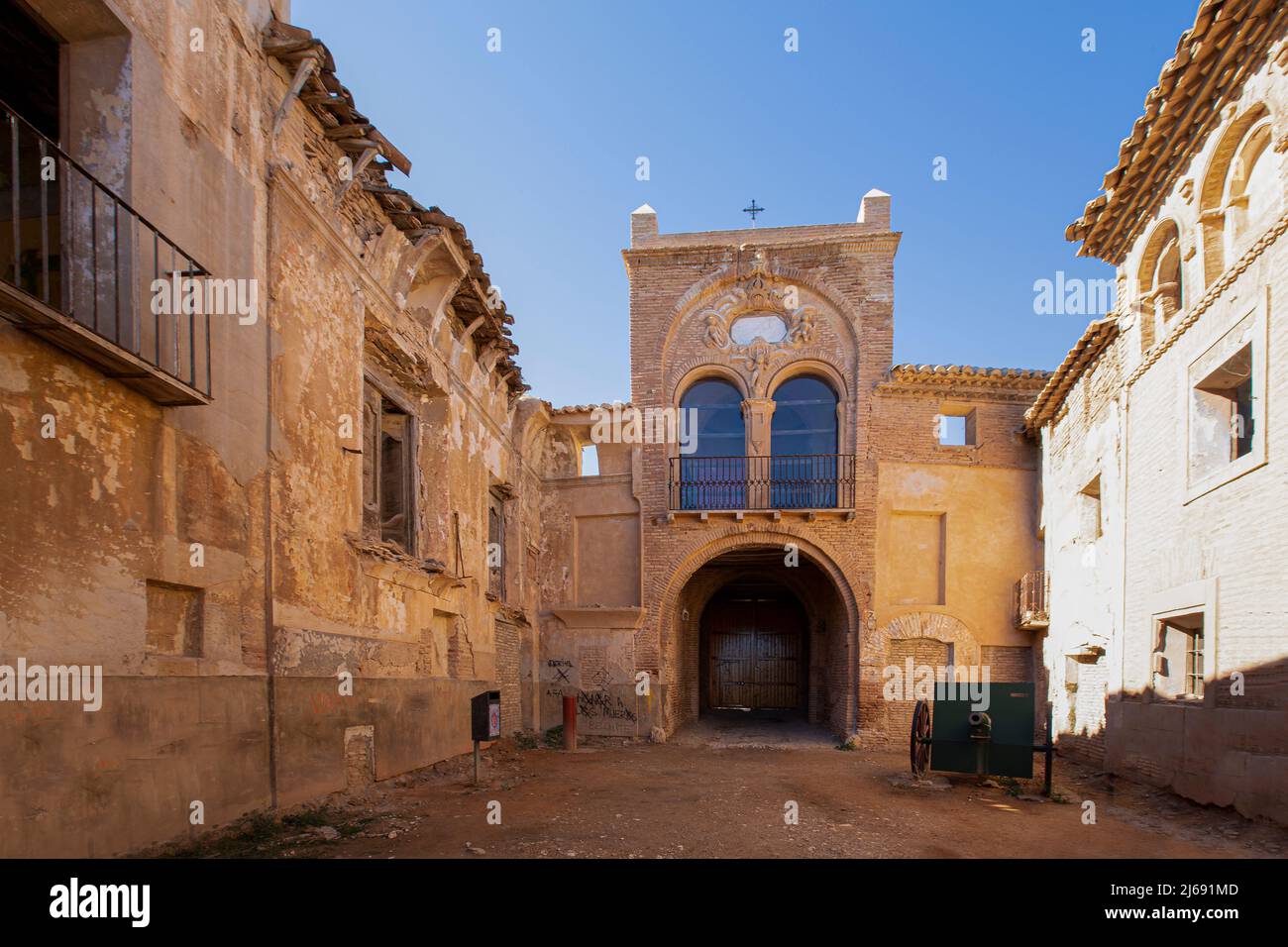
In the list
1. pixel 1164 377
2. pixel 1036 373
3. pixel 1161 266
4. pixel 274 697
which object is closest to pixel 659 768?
pixel 274 697

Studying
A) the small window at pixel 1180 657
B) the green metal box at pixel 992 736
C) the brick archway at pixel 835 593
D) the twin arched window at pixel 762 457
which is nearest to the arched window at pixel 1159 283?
the small window at pixel 1180 657

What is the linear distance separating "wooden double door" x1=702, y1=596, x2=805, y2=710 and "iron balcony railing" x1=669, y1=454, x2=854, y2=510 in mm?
7539

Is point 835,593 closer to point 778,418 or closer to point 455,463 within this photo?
point 778,418

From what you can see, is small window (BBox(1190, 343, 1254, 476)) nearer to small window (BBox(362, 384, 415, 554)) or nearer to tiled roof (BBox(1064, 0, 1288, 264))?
tiled roof (BBox(1064, 0, 1288, 264))

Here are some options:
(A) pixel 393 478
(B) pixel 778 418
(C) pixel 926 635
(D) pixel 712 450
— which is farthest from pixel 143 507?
(C) pixel 926 635

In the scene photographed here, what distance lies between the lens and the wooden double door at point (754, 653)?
920 inches

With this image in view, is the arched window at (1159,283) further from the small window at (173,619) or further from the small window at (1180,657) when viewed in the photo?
the small window at (173,619)

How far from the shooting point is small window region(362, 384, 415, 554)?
9656 millimetres

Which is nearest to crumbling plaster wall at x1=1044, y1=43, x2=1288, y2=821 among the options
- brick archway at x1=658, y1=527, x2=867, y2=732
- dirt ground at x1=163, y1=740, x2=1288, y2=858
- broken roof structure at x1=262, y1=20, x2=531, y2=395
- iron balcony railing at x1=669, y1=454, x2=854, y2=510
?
dirt ground at x1=163, y1=740, x2=1288, y2=858

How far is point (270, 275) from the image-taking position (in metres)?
6.95

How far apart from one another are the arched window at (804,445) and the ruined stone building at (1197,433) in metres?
5.57

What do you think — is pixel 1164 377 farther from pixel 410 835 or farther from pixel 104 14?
pixel 104 14

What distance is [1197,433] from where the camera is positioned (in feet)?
27.9

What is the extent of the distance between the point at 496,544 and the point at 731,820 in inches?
327
